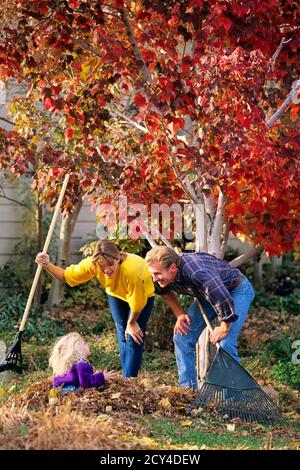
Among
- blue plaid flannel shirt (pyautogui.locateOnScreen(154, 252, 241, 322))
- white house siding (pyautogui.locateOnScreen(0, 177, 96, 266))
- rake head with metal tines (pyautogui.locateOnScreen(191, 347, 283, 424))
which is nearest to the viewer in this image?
rake head with metal tines (pyautogui.locateOnScreen(191, 347, 283, 424))

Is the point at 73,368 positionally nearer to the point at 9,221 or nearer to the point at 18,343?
the point at 18,343

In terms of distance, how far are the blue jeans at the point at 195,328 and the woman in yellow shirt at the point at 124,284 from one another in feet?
1.17

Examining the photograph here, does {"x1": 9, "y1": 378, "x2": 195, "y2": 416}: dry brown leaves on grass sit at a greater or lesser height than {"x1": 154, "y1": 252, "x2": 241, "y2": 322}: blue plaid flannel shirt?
lesser

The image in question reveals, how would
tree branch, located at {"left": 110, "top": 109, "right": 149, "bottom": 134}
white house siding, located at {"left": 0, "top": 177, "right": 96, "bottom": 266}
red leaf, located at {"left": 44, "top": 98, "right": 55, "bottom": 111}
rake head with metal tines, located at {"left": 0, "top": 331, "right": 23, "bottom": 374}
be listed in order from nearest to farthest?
red leaf, located at {"left": 44, "top": 98, "right": 55, "bottom": 111} < rake head with metal tines, located at {"left": 0, "top": 331, "right": 23, "bottom": 374} < tree branch, located at {"left": 110, "top": 109, "right": 149, "bottom": 134} < white house siding, located at {"left": 0, "top": 177, "right": 96, "bottom": 266}

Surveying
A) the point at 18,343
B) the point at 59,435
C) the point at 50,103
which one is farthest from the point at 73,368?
the point at 50,103

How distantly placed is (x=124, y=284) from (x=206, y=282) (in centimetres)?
87

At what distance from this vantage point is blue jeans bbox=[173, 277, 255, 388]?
7.26m

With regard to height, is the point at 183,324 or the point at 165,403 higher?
the point at 183,324

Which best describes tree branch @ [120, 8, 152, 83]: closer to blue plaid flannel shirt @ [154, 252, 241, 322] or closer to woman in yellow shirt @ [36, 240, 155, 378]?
woman in yellow shirt @ [36, 240, 155, 378]

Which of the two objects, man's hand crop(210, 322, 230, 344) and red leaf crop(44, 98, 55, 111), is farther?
red leaf crop(44, 98, 55, 111)

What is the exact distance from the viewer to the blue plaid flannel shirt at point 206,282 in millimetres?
6845

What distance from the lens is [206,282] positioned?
686 cm

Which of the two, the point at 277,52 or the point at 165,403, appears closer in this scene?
the point at 165,403

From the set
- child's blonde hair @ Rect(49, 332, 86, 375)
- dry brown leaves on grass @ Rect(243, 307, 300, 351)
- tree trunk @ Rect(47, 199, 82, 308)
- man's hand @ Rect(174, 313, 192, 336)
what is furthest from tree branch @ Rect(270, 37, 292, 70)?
tree trunk @ Rect(47, 199, 82, 308)
